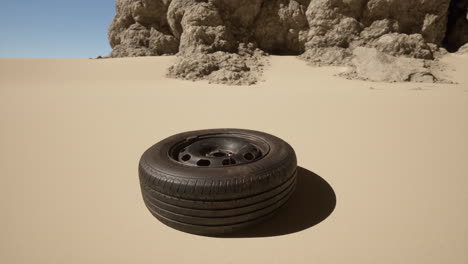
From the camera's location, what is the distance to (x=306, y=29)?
40.7ft

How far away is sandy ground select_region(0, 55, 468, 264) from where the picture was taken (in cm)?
215

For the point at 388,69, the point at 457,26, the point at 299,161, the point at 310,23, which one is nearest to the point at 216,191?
the point at 299,161

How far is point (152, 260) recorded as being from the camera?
2057 mm

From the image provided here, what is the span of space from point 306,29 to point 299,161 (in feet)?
34.7

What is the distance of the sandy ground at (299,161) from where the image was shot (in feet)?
7.04

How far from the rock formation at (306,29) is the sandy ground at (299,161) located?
3877 millimetres

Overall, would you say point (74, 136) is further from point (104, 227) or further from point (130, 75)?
point (130, 75)

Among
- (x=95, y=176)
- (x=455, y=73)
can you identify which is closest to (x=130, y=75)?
(x=95, y=176)

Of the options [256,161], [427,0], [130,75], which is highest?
[427,0]

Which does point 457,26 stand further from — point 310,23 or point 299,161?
point 299,161

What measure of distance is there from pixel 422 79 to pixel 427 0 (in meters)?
5.49

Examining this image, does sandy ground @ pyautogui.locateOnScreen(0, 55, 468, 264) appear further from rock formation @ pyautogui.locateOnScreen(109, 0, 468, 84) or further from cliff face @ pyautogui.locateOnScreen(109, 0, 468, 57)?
cliff face @ pyautogui.locateOnScreen(109, 0, 468, 57)

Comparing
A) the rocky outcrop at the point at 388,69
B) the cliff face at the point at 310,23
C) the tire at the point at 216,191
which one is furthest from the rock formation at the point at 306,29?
the tire at the point at 216,191

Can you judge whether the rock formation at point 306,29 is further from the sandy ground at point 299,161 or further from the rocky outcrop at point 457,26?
the sandy ground at point 299,161
